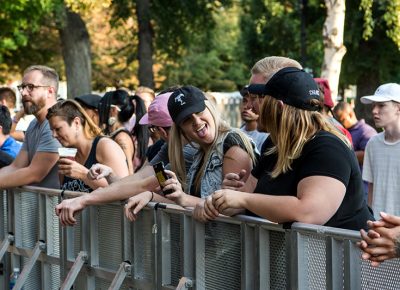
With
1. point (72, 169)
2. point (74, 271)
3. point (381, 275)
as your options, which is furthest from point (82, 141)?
point (381, 275)

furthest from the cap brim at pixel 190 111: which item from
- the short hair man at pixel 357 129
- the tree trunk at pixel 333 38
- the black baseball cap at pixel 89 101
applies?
the tree trunk at pixel 333 38

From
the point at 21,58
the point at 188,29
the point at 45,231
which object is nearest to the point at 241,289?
the point at 45,231

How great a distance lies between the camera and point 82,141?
765 centimetres

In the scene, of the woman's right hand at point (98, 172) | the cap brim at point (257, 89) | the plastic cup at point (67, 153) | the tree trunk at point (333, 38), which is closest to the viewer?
the cap brim at point (257, 89)

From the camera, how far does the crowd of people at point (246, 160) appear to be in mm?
4645

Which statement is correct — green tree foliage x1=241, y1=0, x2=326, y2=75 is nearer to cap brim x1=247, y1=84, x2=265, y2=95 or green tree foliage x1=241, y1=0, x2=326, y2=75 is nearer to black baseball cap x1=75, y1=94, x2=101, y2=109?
black baseball cap x1=75, y1=94, x2=101, y2=109

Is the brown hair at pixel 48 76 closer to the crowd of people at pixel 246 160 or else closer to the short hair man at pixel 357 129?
the crowd of people at pixel 246 160

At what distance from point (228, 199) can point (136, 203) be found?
55.0 inches

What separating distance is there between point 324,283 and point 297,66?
1281 millimetres

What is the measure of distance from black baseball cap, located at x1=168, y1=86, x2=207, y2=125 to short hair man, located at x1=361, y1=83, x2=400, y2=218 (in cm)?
336

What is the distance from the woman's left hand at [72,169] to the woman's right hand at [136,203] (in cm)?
70

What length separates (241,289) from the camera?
5219mm

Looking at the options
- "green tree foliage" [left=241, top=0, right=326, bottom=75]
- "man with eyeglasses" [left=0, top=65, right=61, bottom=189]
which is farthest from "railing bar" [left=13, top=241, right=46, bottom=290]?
"green tree foliage" [left=241, top=0, right=326, bottom=75]

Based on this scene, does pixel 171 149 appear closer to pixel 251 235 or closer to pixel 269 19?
pixel 251 235
